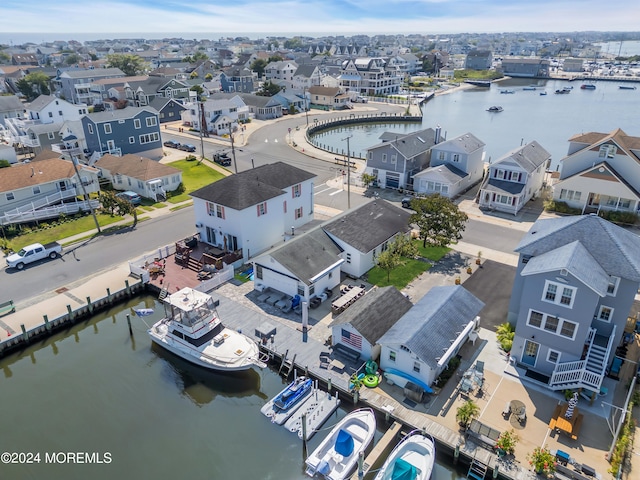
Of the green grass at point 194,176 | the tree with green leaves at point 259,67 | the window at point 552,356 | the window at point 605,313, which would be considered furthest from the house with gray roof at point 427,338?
the tree with green leaves at point 259,67

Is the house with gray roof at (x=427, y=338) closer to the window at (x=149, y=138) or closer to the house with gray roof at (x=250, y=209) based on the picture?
the house with gray roof at (x=250, y=209)

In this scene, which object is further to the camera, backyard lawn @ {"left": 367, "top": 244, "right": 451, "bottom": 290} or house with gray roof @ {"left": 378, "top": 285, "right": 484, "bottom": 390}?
backyard lawn @ {"left": 367, "top": 244, "right": 451, "bottom": 290}

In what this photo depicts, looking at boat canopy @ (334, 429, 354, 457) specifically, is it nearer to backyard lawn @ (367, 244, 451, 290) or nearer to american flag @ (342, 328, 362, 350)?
american flag @ (342, 328, 362, 350)

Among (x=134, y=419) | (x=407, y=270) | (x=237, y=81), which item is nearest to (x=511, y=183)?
(x=407, y=270)

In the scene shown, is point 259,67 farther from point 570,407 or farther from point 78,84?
point 570,407

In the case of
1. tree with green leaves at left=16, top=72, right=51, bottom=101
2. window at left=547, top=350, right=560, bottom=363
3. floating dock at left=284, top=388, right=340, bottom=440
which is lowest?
floating dock at left=284, top=388, right=340, bottom=440

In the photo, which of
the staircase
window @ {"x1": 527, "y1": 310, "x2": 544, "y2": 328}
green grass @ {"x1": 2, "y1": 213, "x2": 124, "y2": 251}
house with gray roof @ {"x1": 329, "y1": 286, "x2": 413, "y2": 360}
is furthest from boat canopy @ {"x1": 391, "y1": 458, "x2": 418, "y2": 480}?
green grass @ {"x1": 2, "y1": 213, "x2": 124, "y2": 251}

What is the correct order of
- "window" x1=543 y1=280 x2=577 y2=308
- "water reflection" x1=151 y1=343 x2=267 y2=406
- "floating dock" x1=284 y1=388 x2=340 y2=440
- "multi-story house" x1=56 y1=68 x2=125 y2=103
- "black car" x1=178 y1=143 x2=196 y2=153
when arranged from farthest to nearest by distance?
"multi-story house" x1=56 y1=68 x2=125 y2=103
"black car" x1=178 y1=143 x2=196 y2=153
"water reflection" x1=151 y1=343 x2=267 y2=406
"window" x1=543 y1=280 x2=577 y2=308
"floating dock" x1=284 y1=388 x2=340 y2=440
